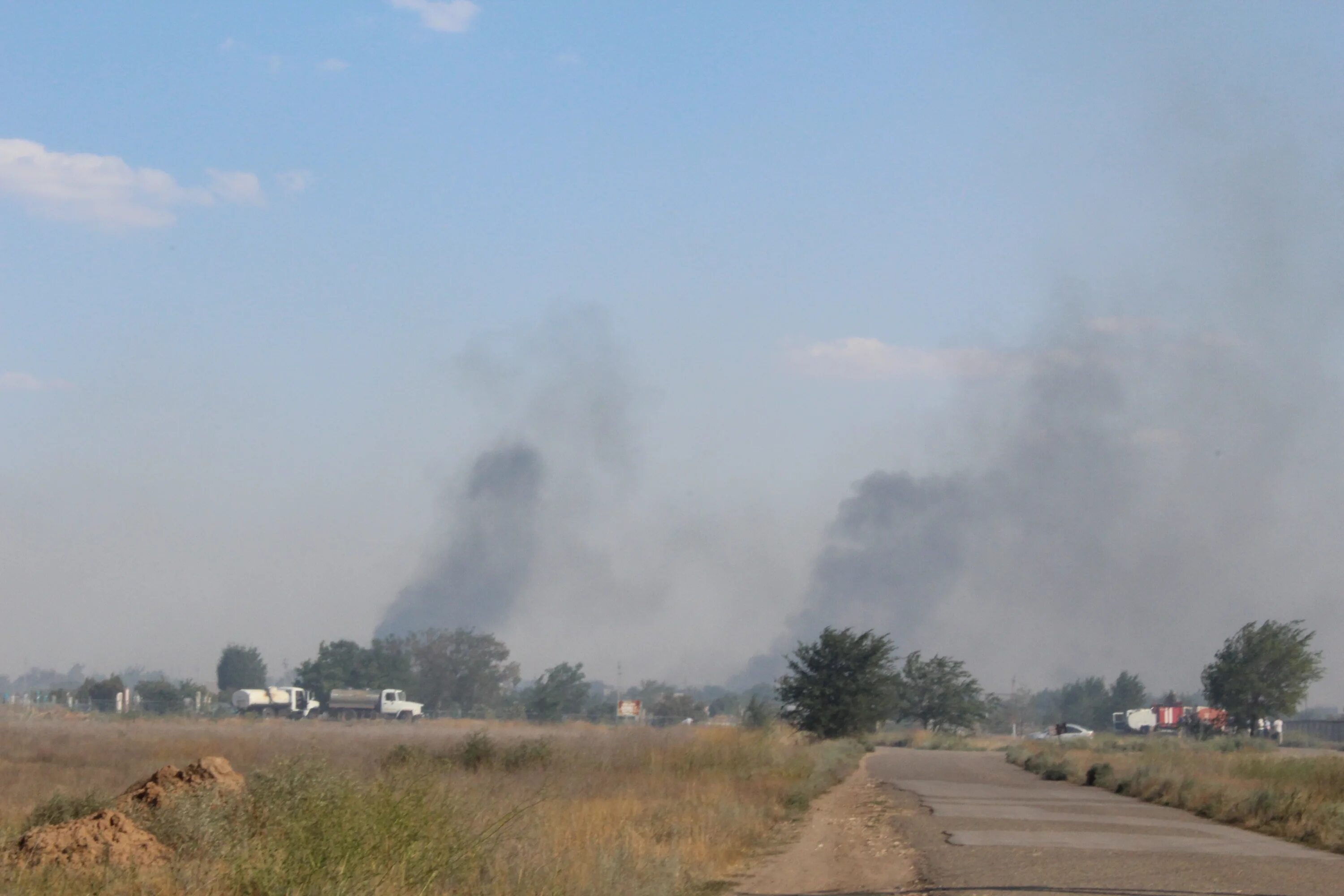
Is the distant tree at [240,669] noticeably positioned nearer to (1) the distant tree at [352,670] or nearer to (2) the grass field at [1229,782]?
(1) the distant tree at [352,670]

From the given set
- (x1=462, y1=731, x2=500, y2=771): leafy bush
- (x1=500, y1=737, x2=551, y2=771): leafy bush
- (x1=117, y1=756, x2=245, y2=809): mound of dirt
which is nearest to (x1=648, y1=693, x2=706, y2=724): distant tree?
(x1=462, y1=731, x2=500, y2=771): leafy bush

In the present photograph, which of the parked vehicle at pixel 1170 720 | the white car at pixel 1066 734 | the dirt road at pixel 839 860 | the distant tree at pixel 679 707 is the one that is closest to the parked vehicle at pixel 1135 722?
the parked vehicle at pixel 1170 720

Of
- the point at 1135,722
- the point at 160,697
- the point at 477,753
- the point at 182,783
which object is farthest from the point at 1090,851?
the point at 160,697

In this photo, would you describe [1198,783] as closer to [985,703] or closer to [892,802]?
[892,802]

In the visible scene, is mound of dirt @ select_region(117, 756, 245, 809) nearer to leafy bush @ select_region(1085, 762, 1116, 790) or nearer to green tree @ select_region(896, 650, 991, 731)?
leafy bush @ select_region(1085, 762, 1116, 790)

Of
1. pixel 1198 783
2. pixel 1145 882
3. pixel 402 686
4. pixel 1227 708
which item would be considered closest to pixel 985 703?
pixel 1227 708

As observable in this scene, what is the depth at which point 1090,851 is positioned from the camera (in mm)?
13844

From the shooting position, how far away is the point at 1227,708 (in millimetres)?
73188

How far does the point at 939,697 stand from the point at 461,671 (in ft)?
224

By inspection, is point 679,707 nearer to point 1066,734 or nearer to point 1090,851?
point 1066,734

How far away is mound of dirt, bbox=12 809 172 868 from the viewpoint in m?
10.8

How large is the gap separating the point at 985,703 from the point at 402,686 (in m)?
61.0

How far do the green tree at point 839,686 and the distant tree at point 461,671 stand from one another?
8204 cm

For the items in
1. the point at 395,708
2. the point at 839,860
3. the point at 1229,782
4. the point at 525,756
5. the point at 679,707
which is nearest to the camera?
the point at 839,860
